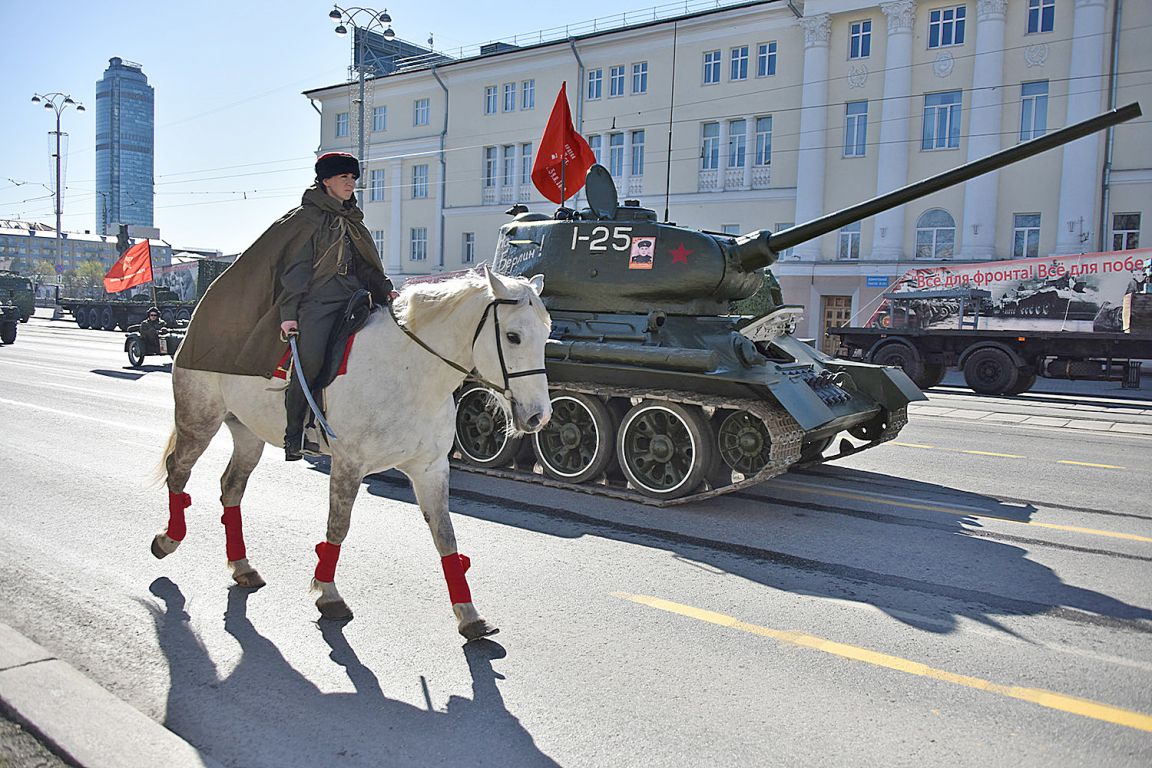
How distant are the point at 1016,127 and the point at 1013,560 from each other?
2734cm

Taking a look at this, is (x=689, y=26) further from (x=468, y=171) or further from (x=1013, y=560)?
(x=1013, y=560)

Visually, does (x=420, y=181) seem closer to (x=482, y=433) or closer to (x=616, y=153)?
(x=616, y=153)

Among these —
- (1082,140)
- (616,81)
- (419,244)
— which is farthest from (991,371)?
(419,244)

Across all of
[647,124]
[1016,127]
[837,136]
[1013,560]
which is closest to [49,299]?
[647,124]

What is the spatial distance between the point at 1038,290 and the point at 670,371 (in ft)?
56.2

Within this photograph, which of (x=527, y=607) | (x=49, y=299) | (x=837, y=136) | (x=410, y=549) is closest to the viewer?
(x=527, y=607)

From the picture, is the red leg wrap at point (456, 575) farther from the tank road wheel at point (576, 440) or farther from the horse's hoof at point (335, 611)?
the tank road wheel at point (576, 440)

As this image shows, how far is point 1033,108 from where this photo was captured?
2961cm

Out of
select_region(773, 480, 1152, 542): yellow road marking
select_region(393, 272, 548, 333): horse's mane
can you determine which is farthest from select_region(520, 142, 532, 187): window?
select_region(393, 272, 548, 333): horse's mane

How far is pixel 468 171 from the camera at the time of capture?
4369 centimetres

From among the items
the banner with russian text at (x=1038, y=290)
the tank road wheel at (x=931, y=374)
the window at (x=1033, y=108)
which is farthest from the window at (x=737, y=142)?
the tank road wheel at (x=931, y=374)

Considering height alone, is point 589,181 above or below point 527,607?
above

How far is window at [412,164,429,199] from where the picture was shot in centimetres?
4578

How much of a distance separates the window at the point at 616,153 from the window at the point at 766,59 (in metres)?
6.43
